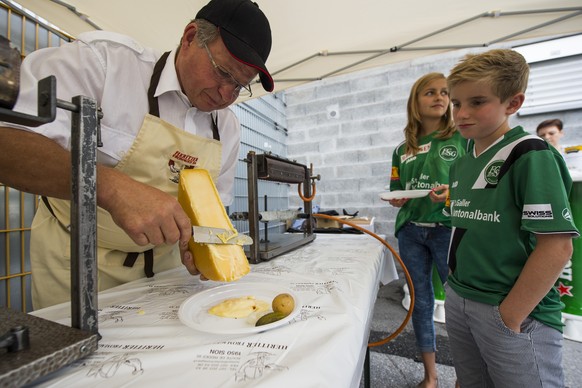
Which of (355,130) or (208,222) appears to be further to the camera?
(355,130)

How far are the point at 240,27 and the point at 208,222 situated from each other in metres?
0.64

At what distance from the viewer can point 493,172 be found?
0.85m

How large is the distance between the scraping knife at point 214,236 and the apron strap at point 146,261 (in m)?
0.43

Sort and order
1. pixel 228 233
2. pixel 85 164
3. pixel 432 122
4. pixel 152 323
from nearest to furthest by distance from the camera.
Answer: pixel 85 164, pixel 152 323, pixel 228 233, pixel 432 122

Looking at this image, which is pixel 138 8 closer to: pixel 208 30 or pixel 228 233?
pixel 208 30

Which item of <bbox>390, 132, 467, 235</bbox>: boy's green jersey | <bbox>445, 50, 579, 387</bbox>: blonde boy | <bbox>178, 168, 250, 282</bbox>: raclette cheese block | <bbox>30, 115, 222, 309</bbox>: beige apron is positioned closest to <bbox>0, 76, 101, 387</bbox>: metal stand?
<bbox>178, 168, 250, 282</bbox>: raclette cheese block

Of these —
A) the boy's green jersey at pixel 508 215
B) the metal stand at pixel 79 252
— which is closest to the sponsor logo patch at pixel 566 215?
the boy's green jersey at pixel 508 215

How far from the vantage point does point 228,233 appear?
2.40 feet

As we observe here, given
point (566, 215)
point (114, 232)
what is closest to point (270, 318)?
point (114, 232)

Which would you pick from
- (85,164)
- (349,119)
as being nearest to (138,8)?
(85,164)

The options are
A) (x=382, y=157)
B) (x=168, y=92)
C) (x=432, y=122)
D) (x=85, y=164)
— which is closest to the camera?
(x=85, y=164)

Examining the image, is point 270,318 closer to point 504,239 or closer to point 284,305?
point 284,305

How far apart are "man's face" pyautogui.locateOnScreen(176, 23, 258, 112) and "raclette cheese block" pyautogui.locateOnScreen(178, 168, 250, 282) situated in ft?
1.17

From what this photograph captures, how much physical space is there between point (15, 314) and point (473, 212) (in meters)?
1.17
